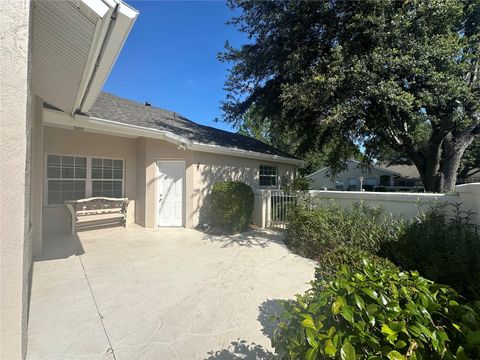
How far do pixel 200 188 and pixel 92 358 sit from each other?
673 cm

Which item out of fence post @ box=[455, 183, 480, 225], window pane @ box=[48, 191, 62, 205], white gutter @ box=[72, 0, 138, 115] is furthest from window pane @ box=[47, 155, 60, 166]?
fence post @ box=[455, 183, 480, 225]

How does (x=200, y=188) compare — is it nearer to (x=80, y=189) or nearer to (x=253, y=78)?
(x=80, y=189)

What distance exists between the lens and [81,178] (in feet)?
27.5

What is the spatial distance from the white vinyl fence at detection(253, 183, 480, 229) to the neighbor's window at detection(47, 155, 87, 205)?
651 centimetres

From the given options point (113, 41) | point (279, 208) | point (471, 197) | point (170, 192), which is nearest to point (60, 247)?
point (170, 192)

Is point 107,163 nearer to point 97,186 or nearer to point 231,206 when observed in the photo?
point 97,186

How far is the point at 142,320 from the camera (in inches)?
126

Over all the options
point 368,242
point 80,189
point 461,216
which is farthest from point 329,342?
point 80,189

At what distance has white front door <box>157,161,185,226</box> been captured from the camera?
8969mm

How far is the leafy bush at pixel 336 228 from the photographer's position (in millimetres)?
5562

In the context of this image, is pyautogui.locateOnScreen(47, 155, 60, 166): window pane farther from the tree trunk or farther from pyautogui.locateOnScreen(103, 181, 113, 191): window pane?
the tree trunk

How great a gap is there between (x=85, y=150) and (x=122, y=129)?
6.89ft

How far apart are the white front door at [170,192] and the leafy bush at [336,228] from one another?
4327mm

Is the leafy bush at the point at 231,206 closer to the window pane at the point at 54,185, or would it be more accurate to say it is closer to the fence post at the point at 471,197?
the window pane at the point at 54,185
